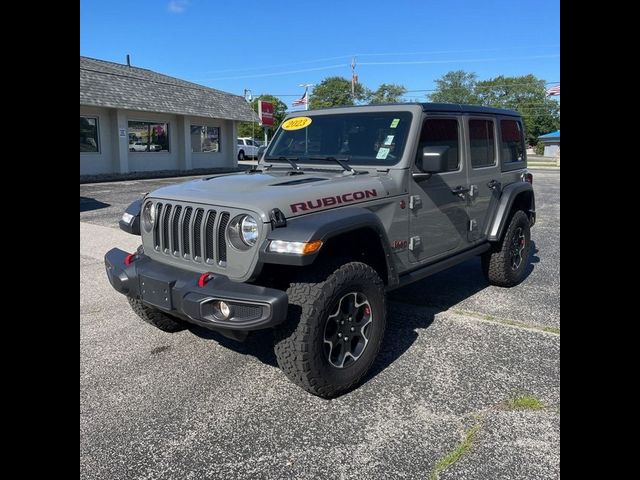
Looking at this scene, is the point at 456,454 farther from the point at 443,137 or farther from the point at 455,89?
the point at 455,89

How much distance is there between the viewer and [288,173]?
13.9 feet

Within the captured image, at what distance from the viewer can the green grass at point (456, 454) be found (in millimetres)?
2588

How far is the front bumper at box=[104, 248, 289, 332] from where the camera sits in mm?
2836

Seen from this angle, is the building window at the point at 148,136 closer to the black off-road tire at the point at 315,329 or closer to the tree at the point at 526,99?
the black off-road tire at the point at 315,329

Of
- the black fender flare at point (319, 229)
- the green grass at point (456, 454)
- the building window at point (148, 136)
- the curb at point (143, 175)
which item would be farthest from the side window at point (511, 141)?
the building window at point (148, 136)

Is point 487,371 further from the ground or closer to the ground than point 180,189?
closer to the ground

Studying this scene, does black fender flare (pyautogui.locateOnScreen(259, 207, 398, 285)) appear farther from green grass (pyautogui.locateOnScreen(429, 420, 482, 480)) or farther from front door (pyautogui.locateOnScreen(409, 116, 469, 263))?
green grass (pyautogui.locateOnScreen(429, 420, 482, 480))

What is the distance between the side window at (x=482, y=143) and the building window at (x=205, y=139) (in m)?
20.9

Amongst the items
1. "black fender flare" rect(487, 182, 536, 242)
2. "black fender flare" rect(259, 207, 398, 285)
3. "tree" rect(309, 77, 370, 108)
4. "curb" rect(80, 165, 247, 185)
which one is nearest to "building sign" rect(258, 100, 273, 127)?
"curb" rect(80, 165, 247, 185)

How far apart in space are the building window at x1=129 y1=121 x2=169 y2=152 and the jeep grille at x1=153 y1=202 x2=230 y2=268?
19246 mm
